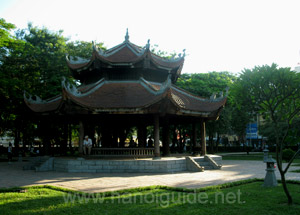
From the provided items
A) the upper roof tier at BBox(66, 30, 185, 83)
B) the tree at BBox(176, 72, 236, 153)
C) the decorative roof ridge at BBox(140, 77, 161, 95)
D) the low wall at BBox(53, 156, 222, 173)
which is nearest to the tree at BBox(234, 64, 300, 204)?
the low wall at BBox(53, 156, 222, 173)

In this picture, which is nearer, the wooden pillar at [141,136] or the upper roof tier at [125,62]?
the upper roof tier at [125,62]

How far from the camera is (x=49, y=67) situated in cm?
2881

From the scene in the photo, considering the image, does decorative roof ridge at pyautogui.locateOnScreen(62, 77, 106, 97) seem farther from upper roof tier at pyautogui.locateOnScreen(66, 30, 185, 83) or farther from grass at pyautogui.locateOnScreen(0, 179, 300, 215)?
grass at pyautogui.locateOnScreen(0, 179, 300, 215)

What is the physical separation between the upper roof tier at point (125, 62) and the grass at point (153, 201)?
12.0 metres

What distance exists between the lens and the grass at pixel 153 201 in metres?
7.38

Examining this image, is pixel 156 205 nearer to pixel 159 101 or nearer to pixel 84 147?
pixel 159 101

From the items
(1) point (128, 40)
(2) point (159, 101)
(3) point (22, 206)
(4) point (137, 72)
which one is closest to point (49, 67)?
(1) point (128, 40)

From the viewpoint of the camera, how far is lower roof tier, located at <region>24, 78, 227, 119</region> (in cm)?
1744

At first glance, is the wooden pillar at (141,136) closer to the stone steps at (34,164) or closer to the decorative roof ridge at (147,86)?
the decorative roof ridge at (147,86)

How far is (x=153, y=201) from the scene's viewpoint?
842 centimetres

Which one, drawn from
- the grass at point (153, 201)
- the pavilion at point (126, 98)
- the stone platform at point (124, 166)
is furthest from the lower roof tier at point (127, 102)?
the grass at point (153, 201)

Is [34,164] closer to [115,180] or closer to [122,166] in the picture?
[122,166]

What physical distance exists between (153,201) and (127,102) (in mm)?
→ 10588

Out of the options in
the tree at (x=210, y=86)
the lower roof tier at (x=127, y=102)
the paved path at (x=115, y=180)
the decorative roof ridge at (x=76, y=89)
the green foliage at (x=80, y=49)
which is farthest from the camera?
the tree at (x=210, y=86)
